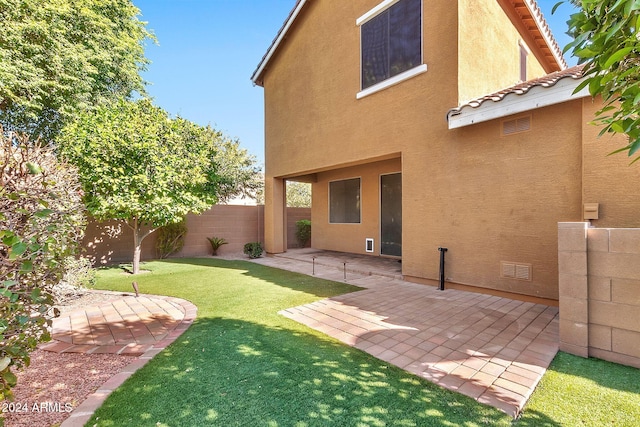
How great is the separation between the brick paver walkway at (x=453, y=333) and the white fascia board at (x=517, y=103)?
3773 millimetres

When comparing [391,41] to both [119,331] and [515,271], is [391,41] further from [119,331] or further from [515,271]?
[119,331]

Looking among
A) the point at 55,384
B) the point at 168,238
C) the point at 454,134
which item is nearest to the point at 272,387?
the point at 55,384

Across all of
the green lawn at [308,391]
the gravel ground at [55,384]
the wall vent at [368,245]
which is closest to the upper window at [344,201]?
the wall vent at [368,245]

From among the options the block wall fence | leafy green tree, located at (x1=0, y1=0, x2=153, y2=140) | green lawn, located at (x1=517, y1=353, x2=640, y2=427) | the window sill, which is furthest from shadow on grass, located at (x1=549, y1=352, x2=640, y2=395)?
leafy green tree, located at (x1=0, y1=0, x2=153, y2=140)

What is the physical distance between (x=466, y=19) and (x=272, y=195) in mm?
8831

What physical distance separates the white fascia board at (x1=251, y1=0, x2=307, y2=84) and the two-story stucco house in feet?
0.18

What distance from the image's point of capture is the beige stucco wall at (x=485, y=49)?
684 cm

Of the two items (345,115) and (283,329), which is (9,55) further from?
(283,329)

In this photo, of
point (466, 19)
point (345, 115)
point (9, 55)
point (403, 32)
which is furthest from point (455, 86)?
point (9, 55)

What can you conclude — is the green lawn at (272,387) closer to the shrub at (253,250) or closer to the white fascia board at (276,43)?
the shrub at (253,250)

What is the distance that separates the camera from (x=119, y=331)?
463 centimetres

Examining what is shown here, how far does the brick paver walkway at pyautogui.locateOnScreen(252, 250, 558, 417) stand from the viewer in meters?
3.19

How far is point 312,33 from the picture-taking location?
10672mm

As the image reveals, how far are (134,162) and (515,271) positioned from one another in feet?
33.5
